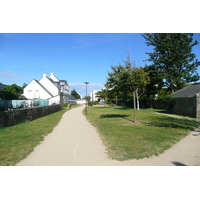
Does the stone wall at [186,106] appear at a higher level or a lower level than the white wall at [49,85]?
lower

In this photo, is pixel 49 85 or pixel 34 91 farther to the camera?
pixel 49 85

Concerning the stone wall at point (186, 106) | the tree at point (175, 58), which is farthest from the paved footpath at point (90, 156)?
the tree at point (175, 58)

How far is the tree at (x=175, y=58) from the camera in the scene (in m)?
28.7

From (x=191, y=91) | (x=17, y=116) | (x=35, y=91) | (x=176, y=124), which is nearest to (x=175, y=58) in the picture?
(x=191, y=91)

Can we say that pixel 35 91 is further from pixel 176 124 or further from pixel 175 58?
pixel 176 124

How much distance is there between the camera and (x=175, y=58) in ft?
95.6

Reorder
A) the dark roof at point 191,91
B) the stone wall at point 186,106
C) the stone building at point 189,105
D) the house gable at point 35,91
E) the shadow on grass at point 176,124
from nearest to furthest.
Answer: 1. the shadow on grass at point 176,124
2. the stone building at point 189,105
3. the stone wall at point 186,106
4. the dark roof at point 191,91
5. the house gable at point 35,91

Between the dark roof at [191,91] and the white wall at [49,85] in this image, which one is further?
the white wall at [49,85]

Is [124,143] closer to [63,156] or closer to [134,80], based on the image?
[63,156]

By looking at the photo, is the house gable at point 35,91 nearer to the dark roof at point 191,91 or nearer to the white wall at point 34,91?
the white wall at point 34,91

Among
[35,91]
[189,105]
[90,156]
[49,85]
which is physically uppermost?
[49,85]

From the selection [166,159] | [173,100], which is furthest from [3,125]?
[173,100]

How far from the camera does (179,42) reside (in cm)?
2858

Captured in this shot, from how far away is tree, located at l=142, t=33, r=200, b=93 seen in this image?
28656 millimetres
